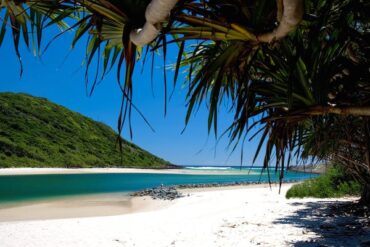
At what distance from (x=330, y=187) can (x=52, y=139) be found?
2281 inches

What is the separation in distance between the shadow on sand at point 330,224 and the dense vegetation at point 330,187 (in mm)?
2450

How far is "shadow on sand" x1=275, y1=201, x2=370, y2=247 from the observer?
5.52 m

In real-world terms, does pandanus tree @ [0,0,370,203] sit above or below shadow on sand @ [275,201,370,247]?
above

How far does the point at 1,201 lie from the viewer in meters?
16.6

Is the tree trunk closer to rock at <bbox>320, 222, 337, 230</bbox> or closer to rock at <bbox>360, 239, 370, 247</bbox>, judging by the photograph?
rock at <bbox>320, 222, 337, 230</bbox>

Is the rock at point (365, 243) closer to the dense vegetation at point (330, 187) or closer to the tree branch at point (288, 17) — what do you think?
the tree branch at point (288, 17)

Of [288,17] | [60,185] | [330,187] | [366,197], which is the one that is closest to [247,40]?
[288,17]

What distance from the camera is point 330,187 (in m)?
12.7

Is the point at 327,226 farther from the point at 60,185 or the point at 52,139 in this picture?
the point at 52,139

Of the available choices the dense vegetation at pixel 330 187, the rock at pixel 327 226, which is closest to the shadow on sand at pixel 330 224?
the rock at pixel 327 226

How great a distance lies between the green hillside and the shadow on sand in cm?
4259

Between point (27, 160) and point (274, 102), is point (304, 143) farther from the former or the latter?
point (27, 160)

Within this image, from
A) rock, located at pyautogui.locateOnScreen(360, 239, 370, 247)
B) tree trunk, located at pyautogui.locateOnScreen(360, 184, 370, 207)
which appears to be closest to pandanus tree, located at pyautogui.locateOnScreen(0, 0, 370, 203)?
rock, located at pyautogui.locateOnScreen(360, 239, 370, 247)

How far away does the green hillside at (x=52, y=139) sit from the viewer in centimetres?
5286
